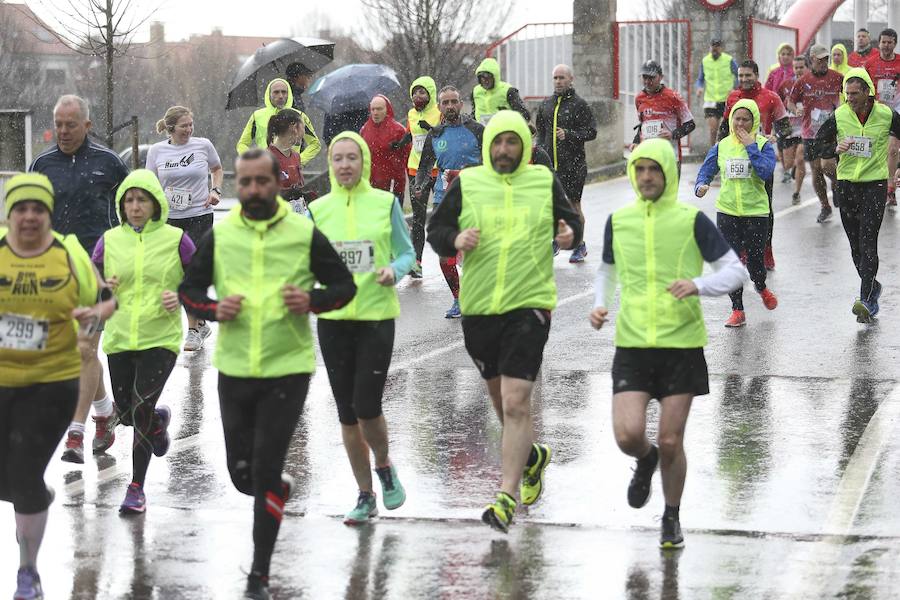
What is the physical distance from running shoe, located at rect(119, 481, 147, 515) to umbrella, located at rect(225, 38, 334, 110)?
1393 cm

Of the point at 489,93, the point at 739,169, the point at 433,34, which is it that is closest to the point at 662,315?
the point at 739,169

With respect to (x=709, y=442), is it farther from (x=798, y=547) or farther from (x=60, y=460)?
(x=60, y=460)

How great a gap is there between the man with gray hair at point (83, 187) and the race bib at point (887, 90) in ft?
44.7

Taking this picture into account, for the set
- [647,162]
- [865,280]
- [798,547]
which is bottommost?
[798,547]

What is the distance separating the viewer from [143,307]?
8297 millimetres

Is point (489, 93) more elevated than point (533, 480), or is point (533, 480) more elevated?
point (489, 93)

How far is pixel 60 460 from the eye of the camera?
912 centimetres

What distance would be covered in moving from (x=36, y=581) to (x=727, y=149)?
29.0ft

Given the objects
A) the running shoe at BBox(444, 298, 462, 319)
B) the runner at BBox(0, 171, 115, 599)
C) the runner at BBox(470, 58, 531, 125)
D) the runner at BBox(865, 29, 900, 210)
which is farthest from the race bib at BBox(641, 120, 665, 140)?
the runner at BBox(0, 171, 115, 599)

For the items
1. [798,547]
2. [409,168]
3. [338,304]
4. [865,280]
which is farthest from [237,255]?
[409,168]

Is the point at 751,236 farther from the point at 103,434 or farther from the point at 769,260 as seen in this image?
the point at 103,434

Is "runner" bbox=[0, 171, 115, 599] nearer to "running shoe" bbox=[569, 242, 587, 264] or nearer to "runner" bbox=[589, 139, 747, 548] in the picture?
"runner" bbox=[589, 139, 747, 548]

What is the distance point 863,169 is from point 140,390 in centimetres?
743

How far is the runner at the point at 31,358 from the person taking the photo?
649 centimetres
